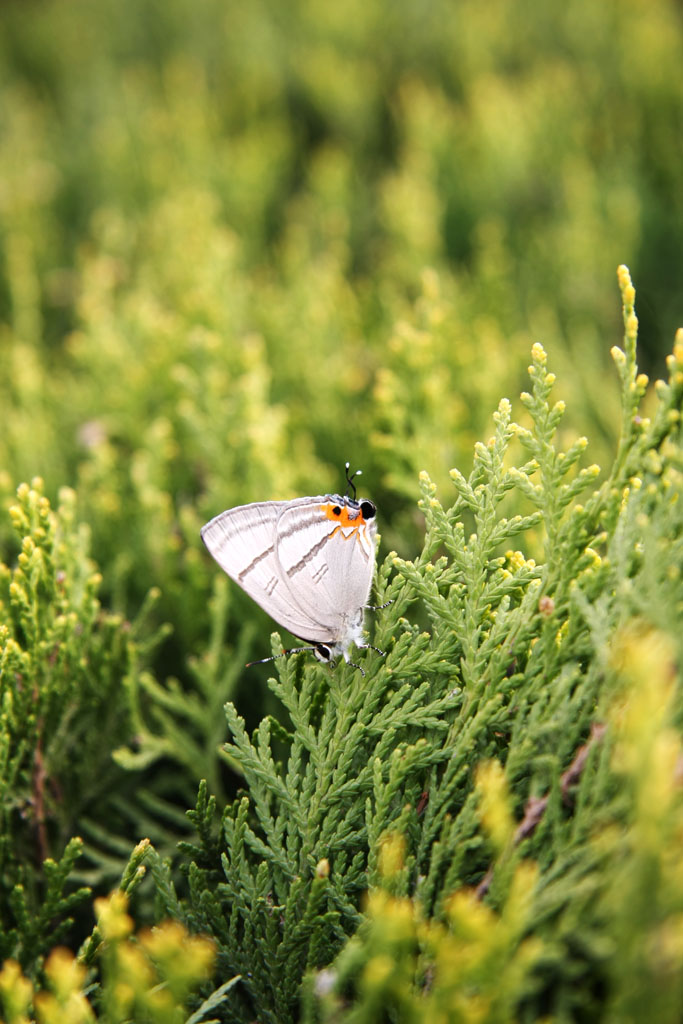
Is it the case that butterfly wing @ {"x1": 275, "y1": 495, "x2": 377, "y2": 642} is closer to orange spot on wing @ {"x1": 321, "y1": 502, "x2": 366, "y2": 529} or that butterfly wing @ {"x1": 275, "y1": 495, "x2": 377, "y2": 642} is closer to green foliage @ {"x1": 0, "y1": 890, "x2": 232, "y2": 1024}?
orange spot on wing @ {"x1": 321, "y1": 502, "x2": 366, "y2": 529}

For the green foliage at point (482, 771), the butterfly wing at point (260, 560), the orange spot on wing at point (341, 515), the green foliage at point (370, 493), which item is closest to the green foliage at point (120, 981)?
the green foliage at point (370, 493)

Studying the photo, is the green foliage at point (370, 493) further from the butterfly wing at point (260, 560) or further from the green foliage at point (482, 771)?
the butterfly wing at point (260, 560)

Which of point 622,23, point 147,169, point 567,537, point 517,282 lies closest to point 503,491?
point 567,537

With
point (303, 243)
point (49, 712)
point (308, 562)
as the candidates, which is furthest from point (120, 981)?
point (303, 243)

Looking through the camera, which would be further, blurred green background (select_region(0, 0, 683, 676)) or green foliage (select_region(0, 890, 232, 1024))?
blurred green background (select_region(0, 0, 683, 676))

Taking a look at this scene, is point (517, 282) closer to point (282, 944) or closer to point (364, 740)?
point (364, 740)

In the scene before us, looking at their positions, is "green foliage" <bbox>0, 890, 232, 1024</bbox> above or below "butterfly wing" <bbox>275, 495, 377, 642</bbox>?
below

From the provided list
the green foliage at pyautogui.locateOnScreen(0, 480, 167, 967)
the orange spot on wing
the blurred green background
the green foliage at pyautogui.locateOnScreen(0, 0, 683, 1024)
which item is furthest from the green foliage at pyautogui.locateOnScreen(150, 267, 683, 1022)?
the blurred green background
